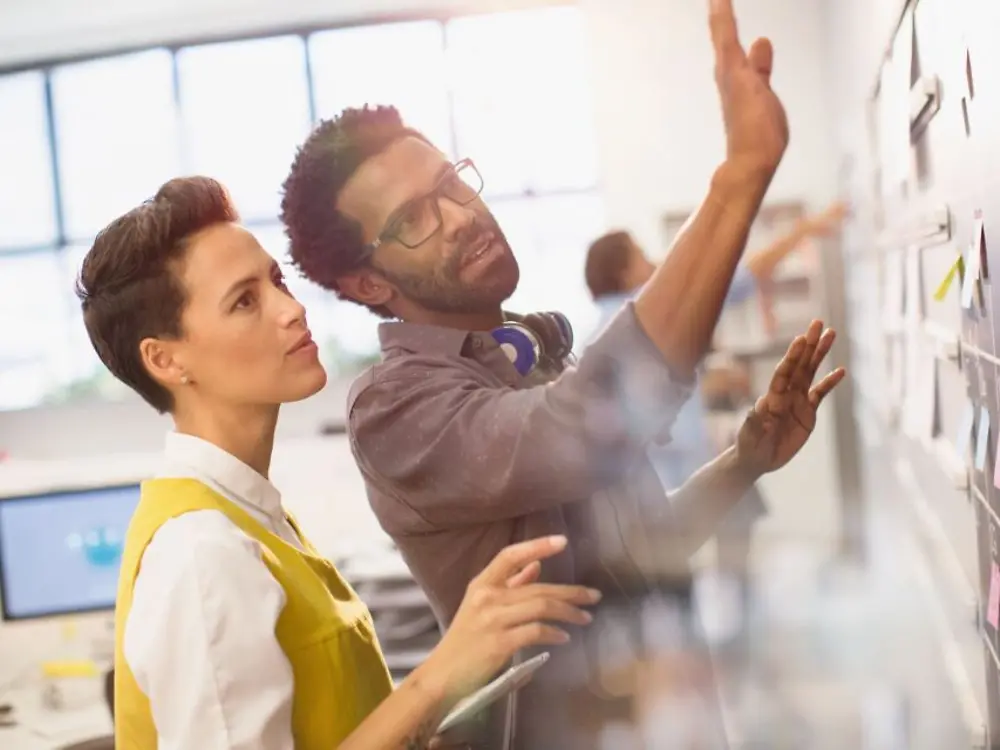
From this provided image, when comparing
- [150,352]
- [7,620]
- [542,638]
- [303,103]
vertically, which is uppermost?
[303,103]

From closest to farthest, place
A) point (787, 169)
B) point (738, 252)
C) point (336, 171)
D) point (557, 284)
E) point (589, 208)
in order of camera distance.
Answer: point (738, 252) → point (336, 171) → point (557, 284) → point (787, 169) → point (589, 208)

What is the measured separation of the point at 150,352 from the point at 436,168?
0.81 ft

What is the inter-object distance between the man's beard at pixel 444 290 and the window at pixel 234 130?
412 millimetres

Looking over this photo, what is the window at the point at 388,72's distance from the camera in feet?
2.93

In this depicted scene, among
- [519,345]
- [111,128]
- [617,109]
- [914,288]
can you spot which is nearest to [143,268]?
[519,345]

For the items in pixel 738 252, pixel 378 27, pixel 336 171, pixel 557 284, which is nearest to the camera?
pixel 738 252

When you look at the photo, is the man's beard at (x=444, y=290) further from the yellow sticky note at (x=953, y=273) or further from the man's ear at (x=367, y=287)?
the yellow sticky note at (x=953, y=273)

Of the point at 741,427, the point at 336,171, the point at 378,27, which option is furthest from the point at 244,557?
the point at 378,27

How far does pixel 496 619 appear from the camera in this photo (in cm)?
68

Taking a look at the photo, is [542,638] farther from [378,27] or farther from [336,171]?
[378,27]

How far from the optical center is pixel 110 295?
2.46 feet

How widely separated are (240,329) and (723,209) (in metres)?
0.33

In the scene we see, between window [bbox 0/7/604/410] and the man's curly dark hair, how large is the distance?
44 centimetres

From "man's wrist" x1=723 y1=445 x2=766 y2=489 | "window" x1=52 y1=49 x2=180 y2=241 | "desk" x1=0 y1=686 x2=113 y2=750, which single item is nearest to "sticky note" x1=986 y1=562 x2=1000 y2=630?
"man's wrist" x1=723 y1=445 x2=766 y2=489
